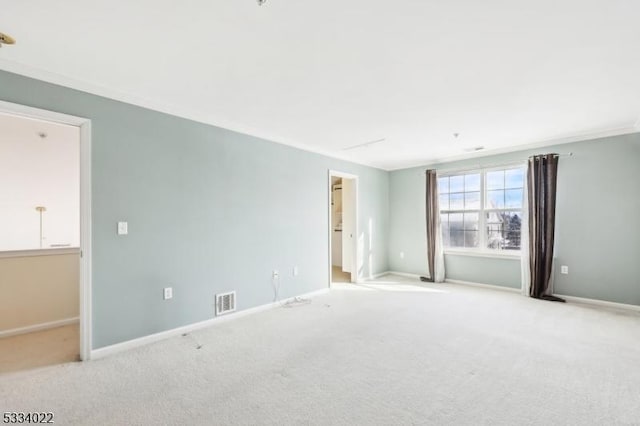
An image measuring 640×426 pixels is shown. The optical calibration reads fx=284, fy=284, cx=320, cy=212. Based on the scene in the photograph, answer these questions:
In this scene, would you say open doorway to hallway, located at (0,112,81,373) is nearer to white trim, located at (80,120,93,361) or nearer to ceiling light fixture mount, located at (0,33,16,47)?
Result: white trim, located at (80,120,93,361)

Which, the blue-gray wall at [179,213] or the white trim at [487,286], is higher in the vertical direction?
the blue-gray wall at [179,213]

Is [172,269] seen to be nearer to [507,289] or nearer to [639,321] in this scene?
[507,289]

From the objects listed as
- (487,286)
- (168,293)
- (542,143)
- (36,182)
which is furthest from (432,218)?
(36,182)

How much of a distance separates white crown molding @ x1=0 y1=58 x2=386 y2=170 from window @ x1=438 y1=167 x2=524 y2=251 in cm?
328

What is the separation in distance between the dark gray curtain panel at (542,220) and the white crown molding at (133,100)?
3765 mm

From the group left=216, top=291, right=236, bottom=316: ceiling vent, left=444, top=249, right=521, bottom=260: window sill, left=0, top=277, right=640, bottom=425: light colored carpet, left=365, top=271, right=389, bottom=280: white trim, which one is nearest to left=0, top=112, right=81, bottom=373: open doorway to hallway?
left=0, top=277, right=640, bottom=425: light colored carpet

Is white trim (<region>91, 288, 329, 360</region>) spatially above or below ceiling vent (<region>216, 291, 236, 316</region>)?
below

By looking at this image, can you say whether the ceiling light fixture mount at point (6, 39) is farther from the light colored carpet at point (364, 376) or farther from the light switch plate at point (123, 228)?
the light colored carpet at point (364, 376)

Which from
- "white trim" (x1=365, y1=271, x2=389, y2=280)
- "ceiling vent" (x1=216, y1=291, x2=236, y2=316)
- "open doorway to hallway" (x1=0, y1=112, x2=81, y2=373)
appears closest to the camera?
"open doorway to hallway" (x1=0, y1=112, x2=81, y2=373)

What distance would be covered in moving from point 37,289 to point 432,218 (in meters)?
5.96

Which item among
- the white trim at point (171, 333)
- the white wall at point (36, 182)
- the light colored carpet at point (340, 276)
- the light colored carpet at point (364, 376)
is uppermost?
the white wall at point (36, 182)

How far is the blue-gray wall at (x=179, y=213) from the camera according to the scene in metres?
2.58

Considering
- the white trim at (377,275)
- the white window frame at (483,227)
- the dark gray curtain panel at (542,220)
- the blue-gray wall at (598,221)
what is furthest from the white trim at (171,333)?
the blue-gray wall at (598,221)

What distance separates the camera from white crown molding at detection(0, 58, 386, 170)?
223cm
